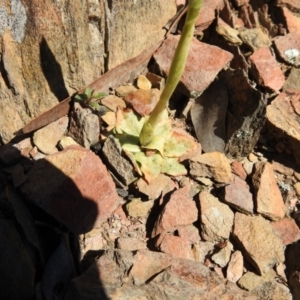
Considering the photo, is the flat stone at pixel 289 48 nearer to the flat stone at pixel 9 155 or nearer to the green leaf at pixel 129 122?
the green leaf at pixel 129 122

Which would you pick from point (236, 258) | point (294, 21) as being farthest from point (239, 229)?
point (294, 21)

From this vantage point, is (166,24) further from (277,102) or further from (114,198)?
(114,198)

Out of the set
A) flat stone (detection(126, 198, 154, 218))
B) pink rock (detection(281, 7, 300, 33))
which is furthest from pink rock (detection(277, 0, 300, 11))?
flat stone (detection(126, 198, 154, 218))

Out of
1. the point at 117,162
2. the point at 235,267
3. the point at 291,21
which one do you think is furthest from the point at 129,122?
the point at 291,21

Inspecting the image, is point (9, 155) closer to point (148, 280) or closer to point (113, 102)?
point (113, 102)

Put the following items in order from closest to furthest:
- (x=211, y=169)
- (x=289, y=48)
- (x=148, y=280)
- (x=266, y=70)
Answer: (x=148, y=280)
(x=211, y=169)
(x=266, y=70)
(x=289, y=48)

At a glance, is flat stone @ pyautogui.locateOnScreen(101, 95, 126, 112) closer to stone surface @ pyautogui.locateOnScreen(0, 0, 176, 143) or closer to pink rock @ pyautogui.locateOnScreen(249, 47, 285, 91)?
stone surface @ pyautogui.locateOnScreen(0, 0, 176, 143)
